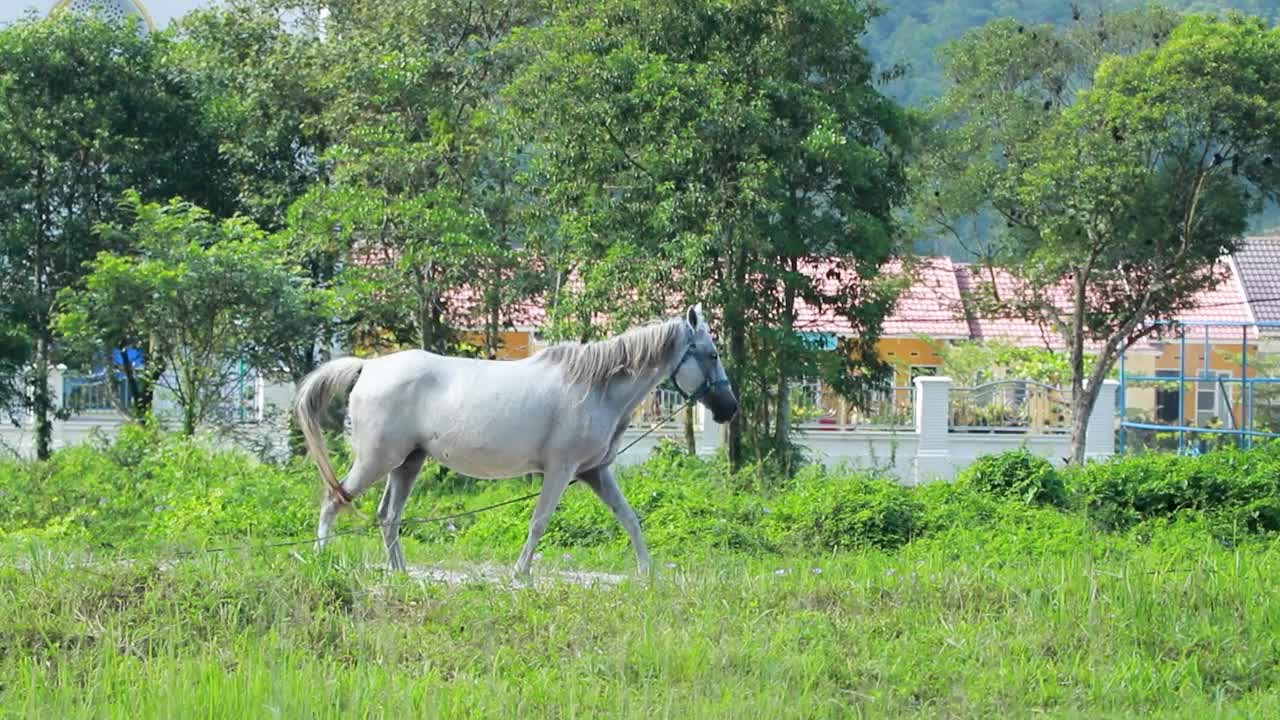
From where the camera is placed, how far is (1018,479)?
43.9 ft

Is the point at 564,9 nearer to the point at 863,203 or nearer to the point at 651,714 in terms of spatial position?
the point at 863,203

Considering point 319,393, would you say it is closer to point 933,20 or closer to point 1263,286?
point 1263,286

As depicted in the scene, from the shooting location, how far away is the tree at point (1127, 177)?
2395cm

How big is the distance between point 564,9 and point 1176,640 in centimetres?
1396

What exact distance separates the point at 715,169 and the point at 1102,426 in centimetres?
1135

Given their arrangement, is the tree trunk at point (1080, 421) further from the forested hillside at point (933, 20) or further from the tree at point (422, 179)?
the forested hillside at point (933, 20)

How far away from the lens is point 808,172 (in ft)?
62.7

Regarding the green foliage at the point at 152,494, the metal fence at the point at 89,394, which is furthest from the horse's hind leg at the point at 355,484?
the metal fence at the point at 89,394

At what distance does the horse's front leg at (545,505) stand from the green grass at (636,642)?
2.66 feet

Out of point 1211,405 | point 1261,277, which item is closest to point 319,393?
point 1211,405

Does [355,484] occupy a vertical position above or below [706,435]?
below

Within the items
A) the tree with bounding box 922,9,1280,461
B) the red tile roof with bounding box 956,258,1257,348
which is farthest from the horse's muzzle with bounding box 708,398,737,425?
the red tile roof with bounding box 956,258,1257,348

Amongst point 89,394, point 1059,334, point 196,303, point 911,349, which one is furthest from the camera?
point 911,349

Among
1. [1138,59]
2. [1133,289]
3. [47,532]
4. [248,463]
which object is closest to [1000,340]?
[1133,289]
